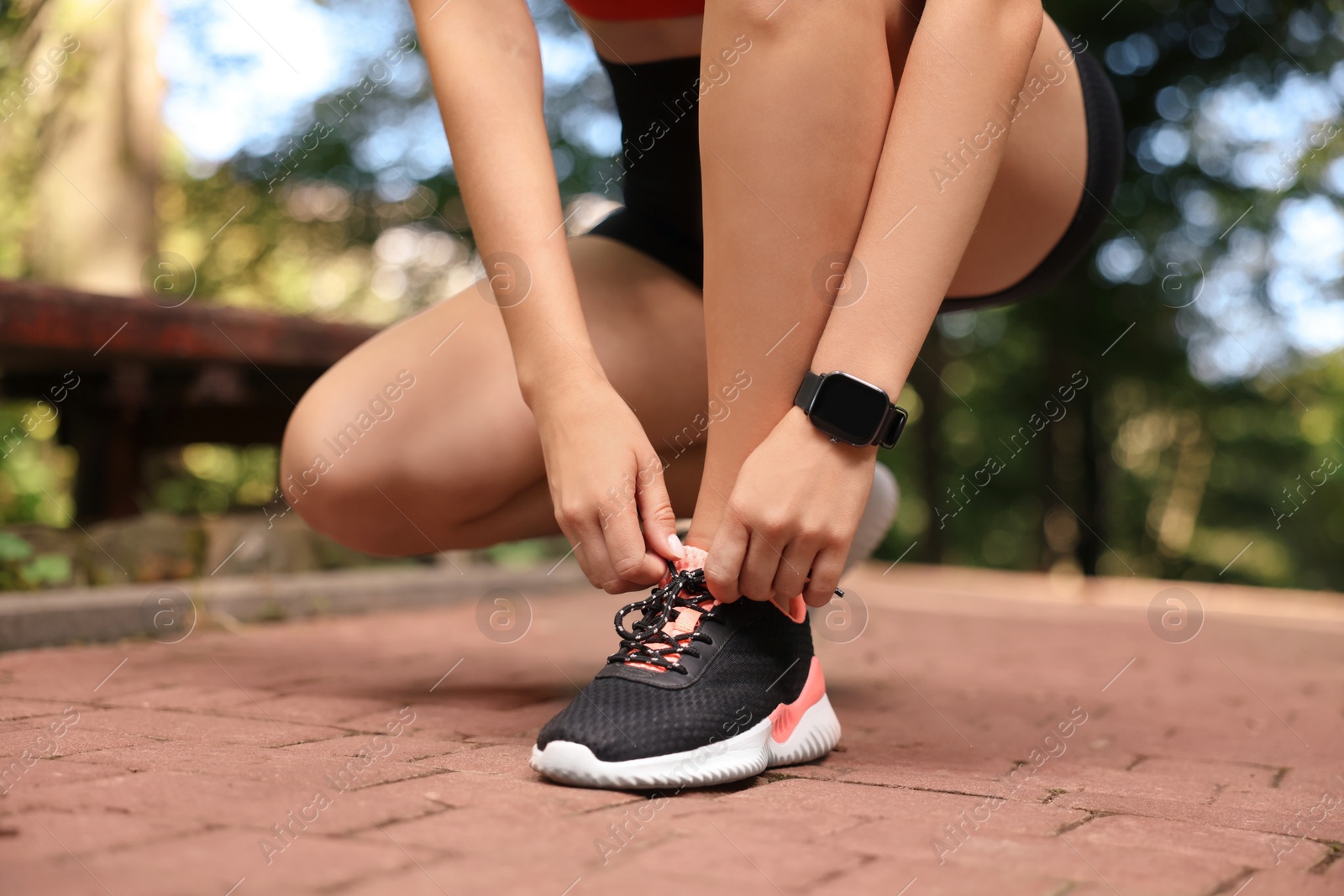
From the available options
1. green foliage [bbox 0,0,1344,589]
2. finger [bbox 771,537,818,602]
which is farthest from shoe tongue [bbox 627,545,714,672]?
green foliage [bbox 0,0,1344,589]

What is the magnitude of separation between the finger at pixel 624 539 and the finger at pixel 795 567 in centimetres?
15

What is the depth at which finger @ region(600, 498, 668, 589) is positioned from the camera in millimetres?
1270

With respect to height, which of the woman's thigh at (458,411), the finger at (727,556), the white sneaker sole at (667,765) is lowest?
the white sneaker sole at (667,765)

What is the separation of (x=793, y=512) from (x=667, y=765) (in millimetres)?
313

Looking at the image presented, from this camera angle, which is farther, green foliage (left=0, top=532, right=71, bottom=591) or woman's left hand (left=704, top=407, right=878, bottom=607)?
green foliage (left=0, top=532, right=71, bottom=591)

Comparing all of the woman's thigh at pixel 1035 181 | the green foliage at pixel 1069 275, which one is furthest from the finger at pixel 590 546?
the green foliage at pixel 1069 275

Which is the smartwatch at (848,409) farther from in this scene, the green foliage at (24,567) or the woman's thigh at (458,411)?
the green foliage at (24,567)

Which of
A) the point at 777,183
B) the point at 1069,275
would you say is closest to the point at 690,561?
the point at 777,183

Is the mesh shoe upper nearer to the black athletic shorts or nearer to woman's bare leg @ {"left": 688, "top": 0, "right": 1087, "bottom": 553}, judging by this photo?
woman's bare leg @ {"left": 688, "top": 0, "right": 1087, "bottom": 553}

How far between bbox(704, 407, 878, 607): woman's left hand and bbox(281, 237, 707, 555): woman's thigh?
0.60m

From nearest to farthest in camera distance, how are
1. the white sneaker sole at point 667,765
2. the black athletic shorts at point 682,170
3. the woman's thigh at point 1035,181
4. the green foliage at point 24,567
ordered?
1. the white sneaker sole at point 667,765
2. the woman's thigh at point 1035,181
3. the black athletic shorts at point 682,170
4. the green foliage at point 24,567

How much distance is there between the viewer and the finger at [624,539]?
1270 millimetres

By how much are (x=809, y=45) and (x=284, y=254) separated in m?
8.53

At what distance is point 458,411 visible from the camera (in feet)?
5.94
